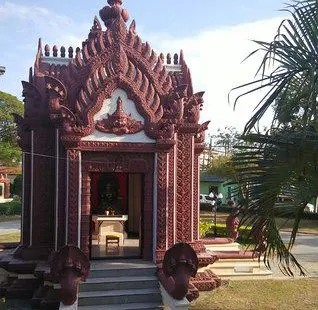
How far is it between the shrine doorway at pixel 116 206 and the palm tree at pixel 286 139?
7.37 metres

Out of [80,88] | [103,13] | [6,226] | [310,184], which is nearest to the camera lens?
[310,184]

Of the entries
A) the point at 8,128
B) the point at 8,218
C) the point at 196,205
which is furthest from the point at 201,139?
the point at 8,128

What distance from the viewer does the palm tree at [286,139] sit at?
12.3ft

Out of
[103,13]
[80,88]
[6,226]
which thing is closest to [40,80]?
[80,88]

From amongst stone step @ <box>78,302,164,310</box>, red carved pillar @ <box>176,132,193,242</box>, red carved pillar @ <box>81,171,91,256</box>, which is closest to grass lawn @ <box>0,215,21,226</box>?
red carved pillar @ <box>81,171,91,256</box>

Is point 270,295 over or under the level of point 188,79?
under

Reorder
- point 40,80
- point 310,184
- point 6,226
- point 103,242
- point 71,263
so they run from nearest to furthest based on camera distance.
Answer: point 310,184, point 71,263, point 40,80, point 103,242, point 6,226

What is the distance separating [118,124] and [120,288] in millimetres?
3162

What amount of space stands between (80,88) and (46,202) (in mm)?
2566

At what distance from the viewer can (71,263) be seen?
22.3ft

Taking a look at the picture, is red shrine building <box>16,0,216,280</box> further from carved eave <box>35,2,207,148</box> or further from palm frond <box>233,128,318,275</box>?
palm frond <box>233,128,318,275</box>

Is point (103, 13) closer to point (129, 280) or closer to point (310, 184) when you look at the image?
point (129, 280)

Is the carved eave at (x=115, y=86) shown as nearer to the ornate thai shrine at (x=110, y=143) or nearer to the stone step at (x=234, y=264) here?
the ornate thai shrine at (x=110, y=143)

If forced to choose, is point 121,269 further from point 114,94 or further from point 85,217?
point 114,94
